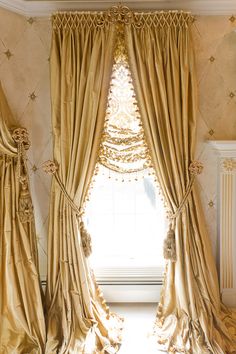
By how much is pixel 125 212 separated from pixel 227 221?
81 centimetres

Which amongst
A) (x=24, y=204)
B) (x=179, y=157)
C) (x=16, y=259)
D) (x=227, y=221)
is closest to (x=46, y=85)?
(x=24, y=204)

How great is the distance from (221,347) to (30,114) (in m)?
2.10

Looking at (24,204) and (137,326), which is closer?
(24,204)

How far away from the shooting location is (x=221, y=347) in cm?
225

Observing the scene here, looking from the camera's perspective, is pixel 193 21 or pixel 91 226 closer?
pixel 193 21

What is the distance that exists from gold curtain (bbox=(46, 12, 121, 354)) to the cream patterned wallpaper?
20cm

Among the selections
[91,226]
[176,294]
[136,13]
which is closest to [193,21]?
[136,13]

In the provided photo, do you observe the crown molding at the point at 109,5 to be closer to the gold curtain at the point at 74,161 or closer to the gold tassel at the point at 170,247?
the gold curtain at the point at 74,161

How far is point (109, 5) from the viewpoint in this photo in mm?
2334

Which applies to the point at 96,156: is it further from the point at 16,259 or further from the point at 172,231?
the point at 16,259

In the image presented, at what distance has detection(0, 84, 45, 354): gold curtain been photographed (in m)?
2.22

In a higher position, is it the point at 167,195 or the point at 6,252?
the point at 167,195

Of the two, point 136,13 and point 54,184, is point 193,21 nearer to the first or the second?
point 136,13

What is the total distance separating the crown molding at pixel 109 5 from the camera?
7.57ft
